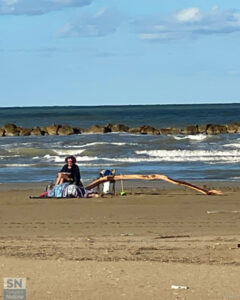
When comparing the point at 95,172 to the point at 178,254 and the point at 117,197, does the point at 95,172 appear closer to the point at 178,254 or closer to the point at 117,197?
the point at 117,197

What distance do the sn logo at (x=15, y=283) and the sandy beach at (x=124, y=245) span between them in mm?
89

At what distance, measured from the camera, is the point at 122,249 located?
1025 cm

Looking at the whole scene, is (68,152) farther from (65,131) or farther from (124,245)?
(124,245)

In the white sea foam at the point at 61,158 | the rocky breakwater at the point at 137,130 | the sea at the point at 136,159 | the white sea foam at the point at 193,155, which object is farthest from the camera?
the rocky breakwater at the point at 137,130

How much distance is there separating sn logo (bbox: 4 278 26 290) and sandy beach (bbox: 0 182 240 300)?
89mm

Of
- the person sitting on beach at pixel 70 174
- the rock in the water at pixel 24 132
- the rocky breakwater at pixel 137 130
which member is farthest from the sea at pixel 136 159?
the rock in the water at pixel 24 132

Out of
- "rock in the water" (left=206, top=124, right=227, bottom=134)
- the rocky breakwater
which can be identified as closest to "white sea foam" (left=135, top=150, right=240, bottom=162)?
the rocky breakwater

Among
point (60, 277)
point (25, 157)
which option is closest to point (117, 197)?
point (60, 277)

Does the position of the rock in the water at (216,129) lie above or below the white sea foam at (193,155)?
above

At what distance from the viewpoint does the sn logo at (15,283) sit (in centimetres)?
759

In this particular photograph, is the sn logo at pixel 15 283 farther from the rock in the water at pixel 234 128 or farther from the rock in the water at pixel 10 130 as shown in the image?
the rock in the water at pixel 10 130

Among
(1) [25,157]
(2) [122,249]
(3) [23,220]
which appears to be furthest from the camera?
(1) [25,157]

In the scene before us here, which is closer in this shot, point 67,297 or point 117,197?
point 67,297

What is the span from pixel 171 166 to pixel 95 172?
3.34m
